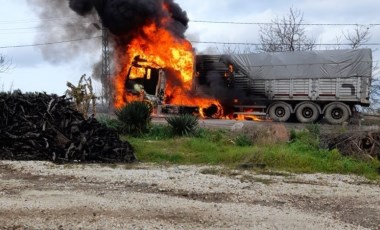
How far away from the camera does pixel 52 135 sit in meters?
11.6

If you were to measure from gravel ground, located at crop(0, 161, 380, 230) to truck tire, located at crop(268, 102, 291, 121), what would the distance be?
1316 centimetres

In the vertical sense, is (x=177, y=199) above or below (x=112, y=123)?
below

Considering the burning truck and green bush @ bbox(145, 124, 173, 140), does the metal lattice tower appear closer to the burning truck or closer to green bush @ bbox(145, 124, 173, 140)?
the burning truck

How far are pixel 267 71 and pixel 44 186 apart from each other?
16.7m

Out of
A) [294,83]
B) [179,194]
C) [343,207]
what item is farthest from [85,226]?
[294,83]

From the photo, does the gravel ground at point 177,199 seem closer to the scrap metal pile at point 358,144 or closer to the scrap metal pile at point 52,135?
the scrap metal pile at point 52,135

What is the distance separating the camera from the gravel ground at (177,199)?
5871 millimetres

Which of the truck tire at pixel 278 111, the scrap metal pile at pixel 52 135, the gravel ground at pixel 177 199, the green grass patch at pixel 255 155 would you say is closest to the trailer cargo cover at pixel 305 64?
the truck tire at pixel 278 111

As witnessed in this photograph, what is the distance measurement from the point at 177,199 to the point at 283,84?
16.7 m

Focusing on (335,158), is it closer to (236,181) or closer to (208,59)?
(236,181)

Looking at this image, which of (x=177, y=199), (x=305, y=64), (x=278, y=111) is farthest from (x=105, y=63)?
(x=177, y=199)

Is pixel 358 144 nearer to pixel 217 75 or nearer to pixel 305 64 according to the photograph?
pixel 305 64

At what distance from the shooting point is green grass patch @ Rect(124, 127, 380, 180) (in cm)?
1062

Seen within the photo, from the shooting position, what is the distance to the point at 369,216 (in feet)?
21.4
